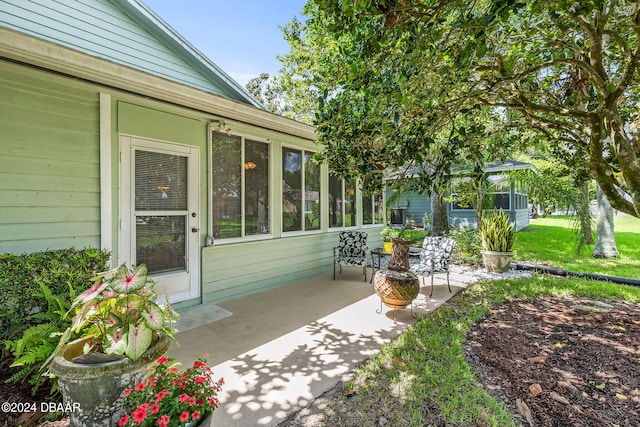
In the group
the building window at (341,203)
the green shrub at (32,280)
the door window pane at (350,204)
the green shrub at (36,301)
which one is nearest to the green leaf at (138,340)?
the green shrub at (36,301)

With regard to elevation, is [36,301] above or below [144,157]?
below

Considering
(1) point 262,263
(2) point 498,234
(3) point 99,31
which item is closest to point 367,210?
(2) point 498,234

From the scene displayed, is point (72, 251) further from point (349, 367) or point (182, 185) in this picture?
point (349, 367)

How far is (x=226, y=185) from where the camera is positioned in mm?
4469

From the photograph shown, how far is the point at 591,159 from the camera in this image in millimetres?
2844

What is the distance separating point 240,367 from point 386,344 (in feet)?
4.94

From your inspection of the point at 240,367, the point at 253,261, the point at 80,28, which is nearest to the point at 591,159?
the point at 240,367

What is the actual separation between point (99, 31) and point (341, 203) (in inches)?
202

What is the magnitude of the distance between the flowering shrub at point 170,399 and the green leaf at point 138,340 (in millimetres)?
153

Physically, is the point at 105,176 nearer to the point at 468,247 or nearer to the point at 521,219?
the point at 468,247

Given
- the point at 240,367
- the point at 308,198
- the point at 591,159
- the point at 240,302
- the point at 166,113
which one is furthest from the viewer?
the point at 308,198

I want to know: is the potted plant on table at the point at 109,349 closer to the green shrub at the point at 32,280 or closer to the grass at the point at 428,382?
the green shrub at the point at 32,280

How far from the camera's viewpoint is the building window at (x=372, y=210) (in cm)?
742

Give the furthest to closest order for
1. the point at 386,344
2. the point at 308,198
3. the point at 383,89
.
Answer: the point at 308,198 → the point at 386,344 → the point at 383,89
